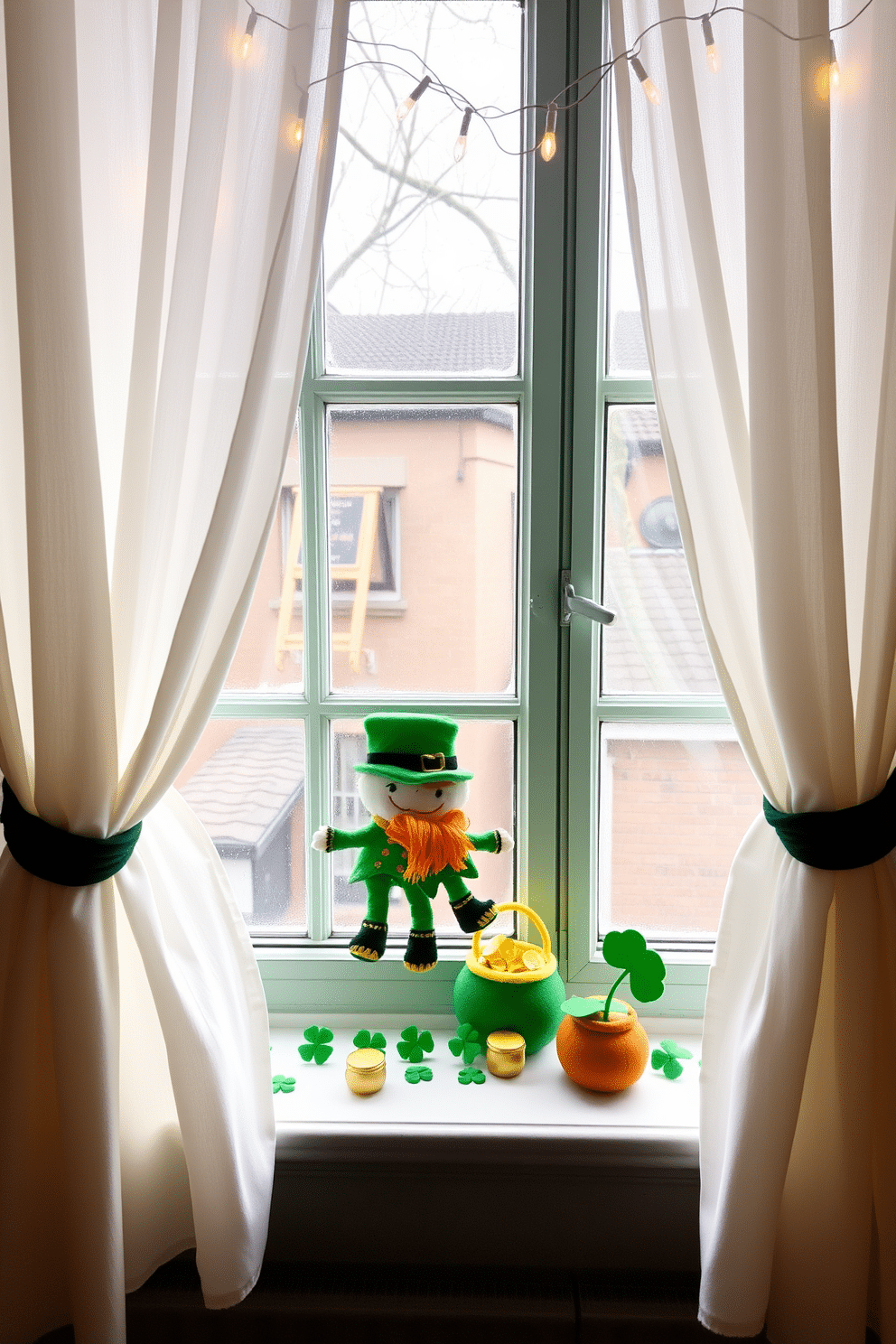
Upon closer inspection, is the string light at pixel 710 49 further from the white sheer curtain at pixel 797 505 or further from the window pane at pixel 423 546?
the window pane at pixel 423 546

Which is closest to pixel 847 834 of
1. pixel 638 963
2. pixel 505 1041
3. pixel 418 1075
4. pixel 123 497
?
pixel 638 963

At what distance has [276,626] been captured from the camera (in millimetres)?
1270

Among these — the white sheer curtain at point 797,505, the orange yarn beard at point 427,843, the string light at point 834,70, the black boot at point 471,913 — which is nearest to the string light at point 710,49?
the white sheer curtain at point 797,505

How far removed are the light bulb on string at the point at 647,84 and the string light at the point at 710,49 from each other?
6 centimetres

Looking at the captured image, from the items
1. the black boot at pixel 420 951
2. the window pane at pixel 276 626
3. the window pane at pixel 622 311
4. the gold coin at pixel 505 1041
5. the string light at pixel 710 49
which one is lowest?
the gold coin at pixel 505 1041

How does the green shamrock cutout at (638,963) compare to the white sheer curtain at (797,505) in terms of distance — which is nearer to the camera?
the white sheer curtain at (797,505)

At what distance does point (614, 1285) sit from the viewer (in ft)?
3.61

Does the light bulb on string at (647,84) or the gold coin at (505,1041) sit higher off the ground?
the light bulb on string at (647,84)

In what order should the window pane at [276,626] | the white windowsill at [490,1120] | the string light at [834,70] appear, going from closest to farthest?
the string light at [834,70], the white windowsill at [490,1120], the window pane at [276,626]

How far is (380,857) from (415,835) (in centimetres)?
7

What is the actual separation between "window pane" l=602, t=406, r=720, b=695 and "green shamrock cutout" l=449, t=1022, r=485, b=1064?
1.78 feet

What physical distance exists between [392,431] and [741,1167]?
1062mm

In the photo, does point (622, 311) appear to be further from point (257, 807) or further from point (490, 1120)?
point (490, 1120)

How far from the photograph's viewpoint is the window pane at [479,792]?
1280mm
